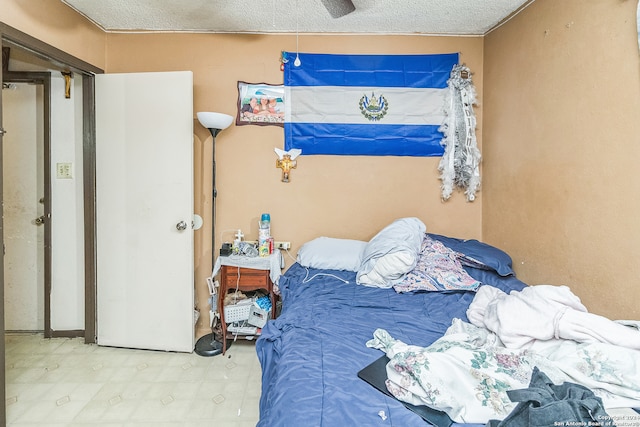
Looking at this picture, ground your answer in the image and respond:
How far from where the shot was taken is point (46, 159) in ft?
8.54

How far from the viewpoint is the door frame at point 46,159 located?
257cm

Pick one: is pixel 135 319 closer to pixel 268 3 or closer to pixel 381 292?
pixel 381 292

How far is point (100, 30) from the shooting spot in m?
2.61

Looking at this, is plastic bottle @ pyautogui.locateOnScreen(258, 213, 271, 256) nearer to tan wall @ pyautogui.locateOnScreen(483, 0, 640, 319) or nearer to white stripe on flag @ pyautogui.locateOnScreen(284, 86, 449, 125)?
white stripe on flag @ pyautogui.locateOnScreen(284, 86, 449, 125)

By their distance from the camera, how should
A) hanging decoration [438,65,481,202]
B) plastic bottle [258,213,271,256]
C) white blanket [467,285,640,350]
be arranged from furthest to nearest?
hanging decoration [438,65,481,202] < plastic bottle [258,213,271,256] < white blanket [467,285,640,350]

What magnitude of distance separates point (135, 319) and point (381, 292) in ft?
6.17

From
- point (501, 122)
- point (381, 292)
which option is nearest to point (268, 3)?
point (501, 122)

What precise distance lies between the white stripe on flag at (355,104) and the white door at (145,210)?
2.73 ft

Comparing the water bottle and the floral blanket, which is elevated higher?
the water bottle

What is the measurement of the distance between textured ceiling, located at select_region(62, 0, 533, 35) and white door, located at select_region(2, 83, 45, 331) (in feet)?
3.08

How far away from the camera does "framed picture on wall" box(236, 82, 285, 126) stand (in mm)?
2713

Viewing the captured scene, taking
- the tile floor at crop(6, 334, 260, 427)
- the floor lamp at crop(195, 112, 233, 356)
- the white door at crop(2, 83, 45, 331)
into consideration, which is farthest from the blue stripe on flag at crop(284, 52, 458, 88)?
the tile floor at crop(6, 334, 260, 427)

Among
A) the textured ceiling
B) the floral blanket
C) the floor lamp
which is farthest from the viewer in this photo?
→ the floor lamp

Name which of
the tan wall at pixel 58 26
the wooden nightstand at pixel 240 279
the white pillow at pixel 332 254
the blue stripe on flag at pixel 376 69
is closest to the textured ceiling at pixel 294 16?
the tan wall at pixel 58 26
